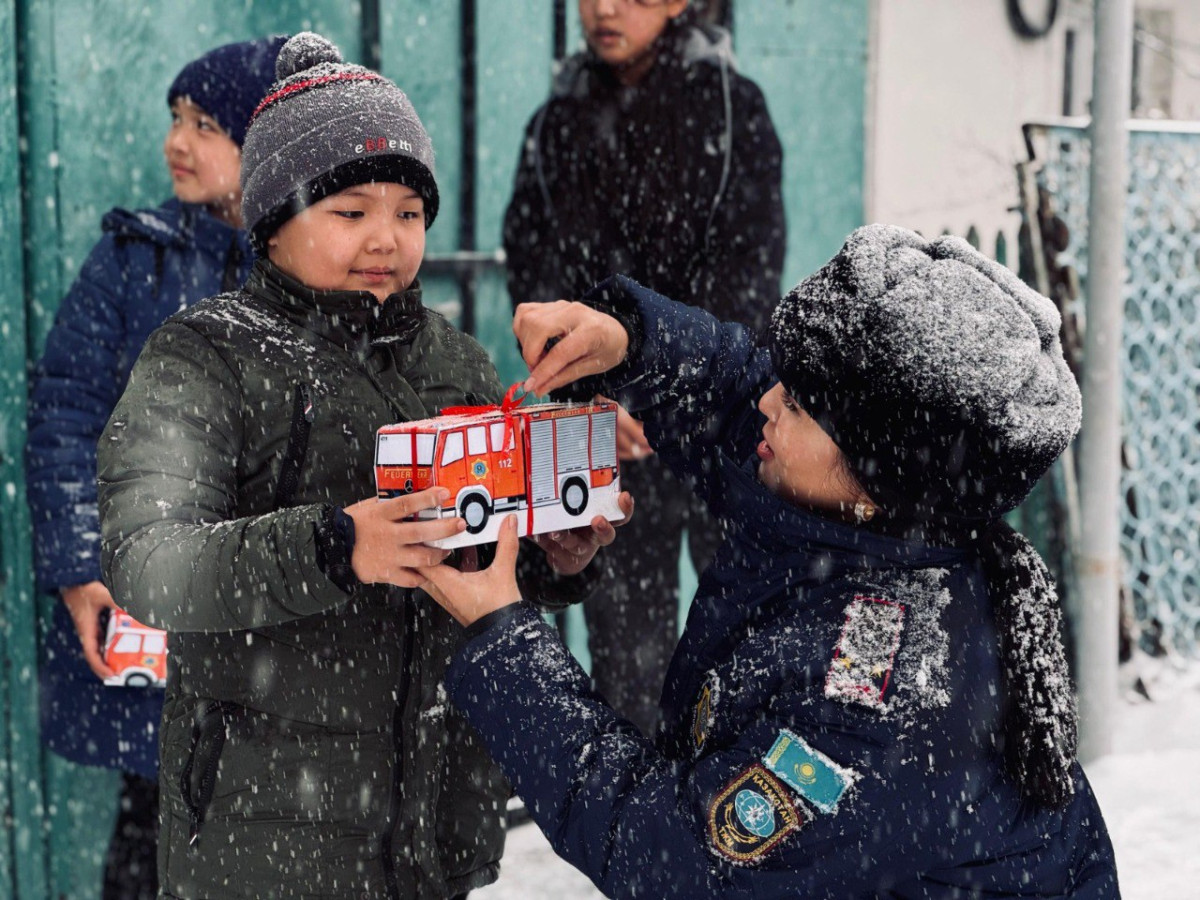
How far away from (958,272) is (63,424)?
199 centimetres

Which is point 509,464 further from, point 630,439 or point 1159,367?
point 1159,367

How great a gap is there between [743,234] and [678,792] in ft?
7.55

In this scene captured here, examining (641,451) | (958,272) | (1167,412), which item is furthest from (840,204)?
(958,272)

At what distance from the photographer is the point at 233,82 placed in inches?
116

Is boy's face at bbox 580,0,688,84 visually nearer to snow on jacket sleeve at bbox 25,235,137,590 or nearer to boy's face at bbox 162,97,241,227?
boy's face at bbox 162,97,241,227

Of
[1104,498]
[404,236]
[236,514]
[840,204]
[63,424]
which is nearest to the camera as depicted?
[236,514]

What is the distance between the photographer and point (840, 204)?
543 centimetres

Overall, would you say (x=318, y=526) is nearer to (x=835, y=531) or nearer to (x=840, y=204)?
(x=835, y=531)

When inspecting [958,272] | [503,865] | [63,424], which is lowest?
[503,865]

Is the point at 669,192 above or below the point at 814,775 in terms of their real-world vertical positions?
above

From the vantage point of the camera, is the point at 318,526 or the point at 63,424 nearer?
the point at 318,526

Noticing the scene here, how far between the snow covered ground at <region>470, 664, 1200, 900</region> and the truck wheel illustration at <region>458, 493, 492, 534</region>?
2115mm

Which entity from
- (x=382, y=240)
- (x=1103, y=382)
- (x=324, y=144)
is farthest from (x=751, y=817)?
(x=1103, y=382)

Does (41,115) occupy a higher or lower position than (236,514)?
higher
